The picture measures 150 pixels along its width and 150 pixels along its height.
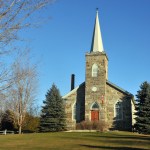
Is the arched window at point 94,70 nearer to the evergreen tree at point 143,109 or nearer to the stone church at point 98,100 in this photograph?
the stone church at point 98,100

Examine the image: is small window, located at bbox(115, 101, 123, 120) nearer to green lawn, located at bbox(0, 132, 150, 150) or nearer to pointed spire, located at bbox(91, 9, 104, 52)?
pointed spire, located at bbox(91, 9, 104, 52)

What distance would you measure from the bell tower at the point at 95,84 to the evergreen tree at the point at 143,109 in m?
4.50

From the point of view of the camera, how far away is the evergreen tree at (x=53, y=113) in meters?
41.7

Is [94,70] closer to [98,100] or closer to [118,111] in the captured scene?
[98,100]

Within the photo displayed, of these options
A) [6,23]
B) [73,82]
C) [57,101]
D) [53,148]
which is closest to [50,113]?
[57,101]

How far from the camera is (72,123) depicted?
4422 centimetres

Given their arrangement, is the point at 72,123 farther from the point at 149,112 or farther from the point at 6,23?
the point at 6,23

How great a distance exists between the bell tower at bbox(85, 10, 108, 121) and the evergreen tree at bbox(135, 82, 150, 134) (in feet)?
14.8

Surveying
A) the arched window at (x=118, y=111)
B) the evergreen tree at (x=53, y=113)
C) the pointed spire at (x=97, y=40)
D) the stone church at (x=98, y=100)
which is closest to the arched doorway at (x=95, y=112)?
the stone church at (x=98, y=100)

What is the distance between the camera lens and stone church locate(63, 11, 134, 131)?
1686 inches

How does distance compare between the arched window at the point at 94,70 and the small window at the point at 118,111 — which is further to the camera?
the arched window at the point at 94,70

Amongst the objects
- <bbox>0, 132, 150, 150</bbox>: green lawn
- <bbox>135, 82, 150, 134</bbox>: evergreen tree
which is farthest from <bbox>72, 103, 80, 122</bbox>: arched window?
<bbox>0, 132, 150, 150</bbox>: green lawn

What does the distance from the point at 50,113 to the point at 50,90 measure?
3.28 m

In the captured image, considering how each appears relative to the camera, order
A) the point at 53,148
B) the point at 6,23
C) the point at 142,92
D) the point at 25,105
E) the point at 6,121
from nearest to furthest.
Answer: the point at 6,23 < the point at 53,148 < the point at 25,105 < the point at 142,92 < the point at 6,121
